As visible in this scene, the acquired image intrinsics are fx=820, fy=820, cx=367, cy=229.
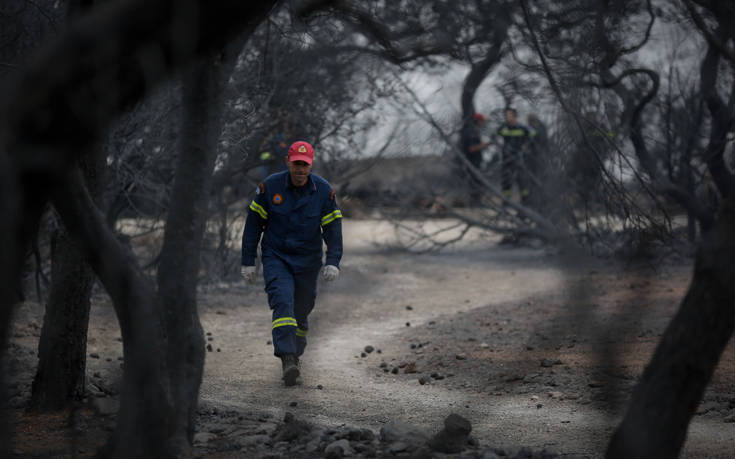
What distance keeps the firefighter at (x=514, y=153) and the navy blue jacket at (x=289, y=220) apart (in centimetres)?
744

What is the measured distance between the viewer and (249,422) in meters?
4.74

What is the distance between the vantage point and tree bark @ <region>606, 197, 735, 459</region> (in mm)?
3041

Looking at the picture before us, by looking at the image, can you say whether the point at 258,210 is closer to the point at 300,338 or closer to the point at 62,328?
the point at 300,338

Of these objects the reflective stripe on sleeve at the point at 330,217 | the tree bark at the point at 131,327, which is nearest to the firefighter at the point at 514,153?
the reflective stripe on sleeve at the point at 330,217

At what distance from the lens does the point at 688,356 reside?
306 cm

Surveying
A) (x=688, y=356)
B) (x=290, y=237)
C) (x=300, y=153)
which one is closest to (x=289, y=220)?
(x=290, y=237)

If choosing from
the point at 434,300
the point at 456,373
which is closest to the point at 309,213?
the point at 456,373

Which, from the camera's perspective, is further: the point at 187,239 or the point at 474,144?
the point at 474,144

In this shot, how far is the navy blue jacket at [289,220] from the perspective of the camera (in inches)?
247

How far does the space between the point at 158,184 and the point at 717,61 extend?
6685 mm

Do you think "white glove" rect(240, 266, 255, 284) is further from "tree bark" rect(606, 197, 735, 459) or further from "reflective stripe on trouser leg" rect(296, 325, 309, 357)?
"tree bark" rect(606, 197, 735, 459)

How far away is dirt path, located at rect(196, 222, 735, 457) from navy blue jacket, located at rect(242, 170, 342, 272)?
995 mm

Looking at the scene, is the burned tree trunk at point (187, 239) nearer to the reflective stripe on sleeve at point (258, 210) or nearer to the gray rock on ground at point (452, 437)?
the gray rock on ground at point (452, 437)

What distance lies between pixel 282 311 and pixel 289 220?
708 mm
